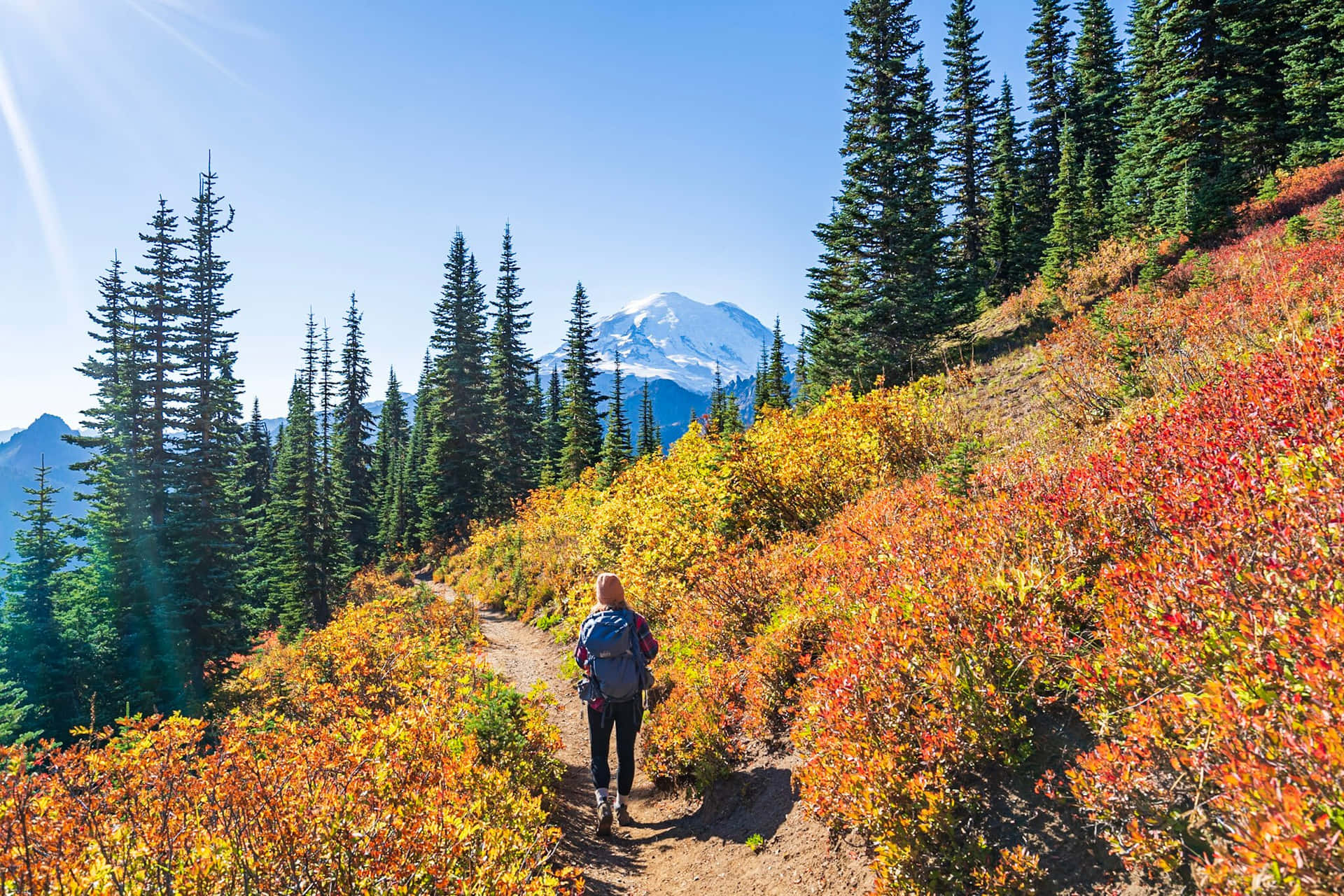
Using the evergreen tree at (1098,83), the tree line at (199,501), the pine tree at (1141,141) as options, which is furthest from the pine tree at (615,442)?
the evergreen tree at (1098,83)

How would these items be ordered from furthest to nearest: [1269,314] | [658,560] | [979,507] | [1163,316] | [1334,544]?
[658,560] → [1163,316] → [1269,314] → [979,507] → [1334,544]

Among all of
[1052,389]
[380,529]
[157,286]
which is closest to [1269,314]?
[1052,389]

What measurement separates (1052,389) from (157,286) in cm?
3114

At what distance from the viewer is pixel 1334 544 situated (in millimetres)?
2518

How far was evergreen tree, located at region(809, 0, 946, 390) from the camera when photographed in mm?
18859

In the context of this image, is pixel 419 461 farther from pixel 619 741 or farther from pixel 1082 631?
pixel 1082 631

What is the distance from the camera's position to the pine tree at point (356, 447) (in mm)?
44188

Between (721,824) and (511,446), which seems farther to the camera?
(511,446)

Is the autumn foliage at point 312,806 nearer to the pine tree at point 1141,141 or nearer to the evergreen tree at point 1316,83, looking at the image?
the pine tree at point 1141,141

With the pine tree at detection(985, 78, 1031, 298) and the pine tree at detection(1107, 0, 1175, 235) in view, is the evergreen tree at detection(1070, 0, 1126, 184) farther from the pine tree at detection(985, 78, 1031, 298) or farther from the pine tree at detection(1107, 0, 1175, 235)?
the pine tree at detection(985, 78, 1031, 298)

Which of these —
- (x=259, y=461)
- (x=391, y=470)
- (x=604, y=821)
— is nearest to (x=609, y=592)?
(x=604, y=821)

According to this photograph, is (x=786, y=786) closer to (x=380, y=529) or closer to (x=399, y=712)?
(x=399, y=712)

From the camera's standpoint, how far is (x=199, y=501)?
20.8 metres

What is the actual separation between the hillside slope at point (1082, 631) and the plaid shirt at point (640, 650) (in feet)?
3.05
